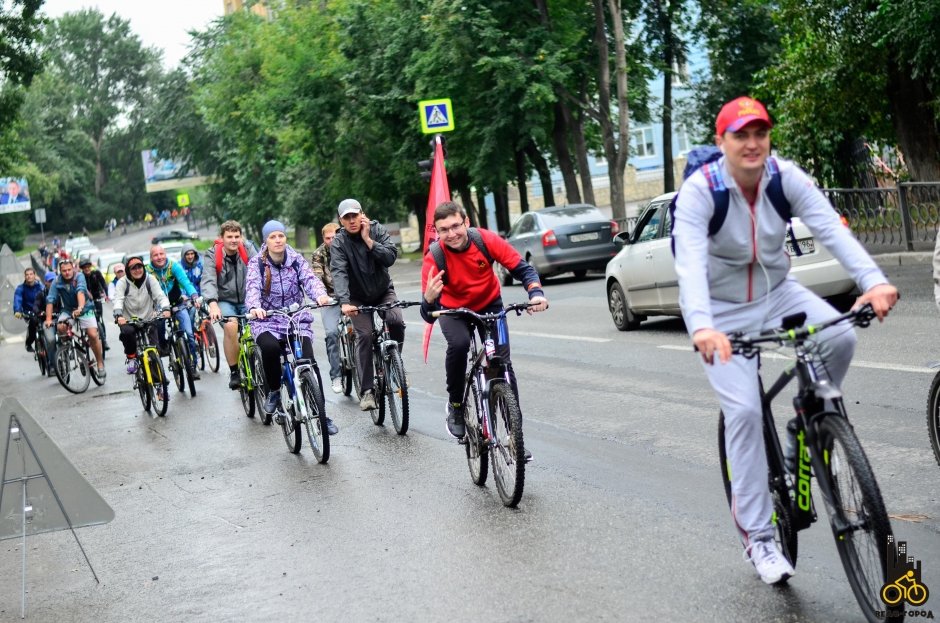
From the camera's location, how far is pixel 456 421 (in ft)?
27.3

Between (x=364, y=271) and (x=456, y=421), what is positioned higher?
(x=364, y=271)

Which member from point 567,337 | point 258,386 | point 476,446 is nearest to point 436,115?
point 567,337

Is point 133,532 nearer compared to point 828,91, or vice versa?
point 133,532

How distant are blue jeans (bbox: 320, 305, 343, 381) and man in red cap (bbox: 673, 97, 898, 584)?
8899mm

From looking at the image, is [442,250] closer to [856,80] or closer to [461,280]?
[461,280]

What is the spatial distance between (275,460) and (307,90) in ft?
122

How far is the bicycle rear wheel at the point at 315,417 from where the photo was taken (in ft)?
31.7

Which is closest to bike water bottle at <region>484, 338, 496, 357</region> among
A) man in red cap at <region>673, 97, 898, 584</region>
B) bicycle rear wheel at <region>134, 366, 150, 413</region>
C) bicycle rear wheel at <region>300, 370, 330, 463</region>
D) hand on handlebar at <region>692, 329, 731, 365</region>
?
bicycle rear wheel at <region>300, 370, 330, 463</region>

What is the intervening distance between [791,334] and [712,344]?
295 millimetres

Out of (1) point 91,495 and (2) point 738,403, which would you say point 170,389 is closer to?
(1) point 91,495

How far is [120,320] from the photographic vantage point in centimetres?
1452

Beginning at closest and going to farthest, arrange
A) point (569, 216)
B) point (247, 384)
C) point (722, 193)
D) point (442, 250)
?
A: point (722, 193) → point (442, 250) → point (247, 384) → point (569, 216)

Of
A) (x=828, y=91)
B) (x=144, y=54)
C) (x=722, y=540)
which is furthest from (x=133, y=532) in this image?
(x=144, y=54)

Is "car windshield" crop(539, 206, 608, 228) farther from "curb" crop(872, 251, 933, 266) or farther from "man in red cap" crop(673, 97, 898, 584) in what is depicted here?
"man in red cap" crop(673, 97, 898, 584)
